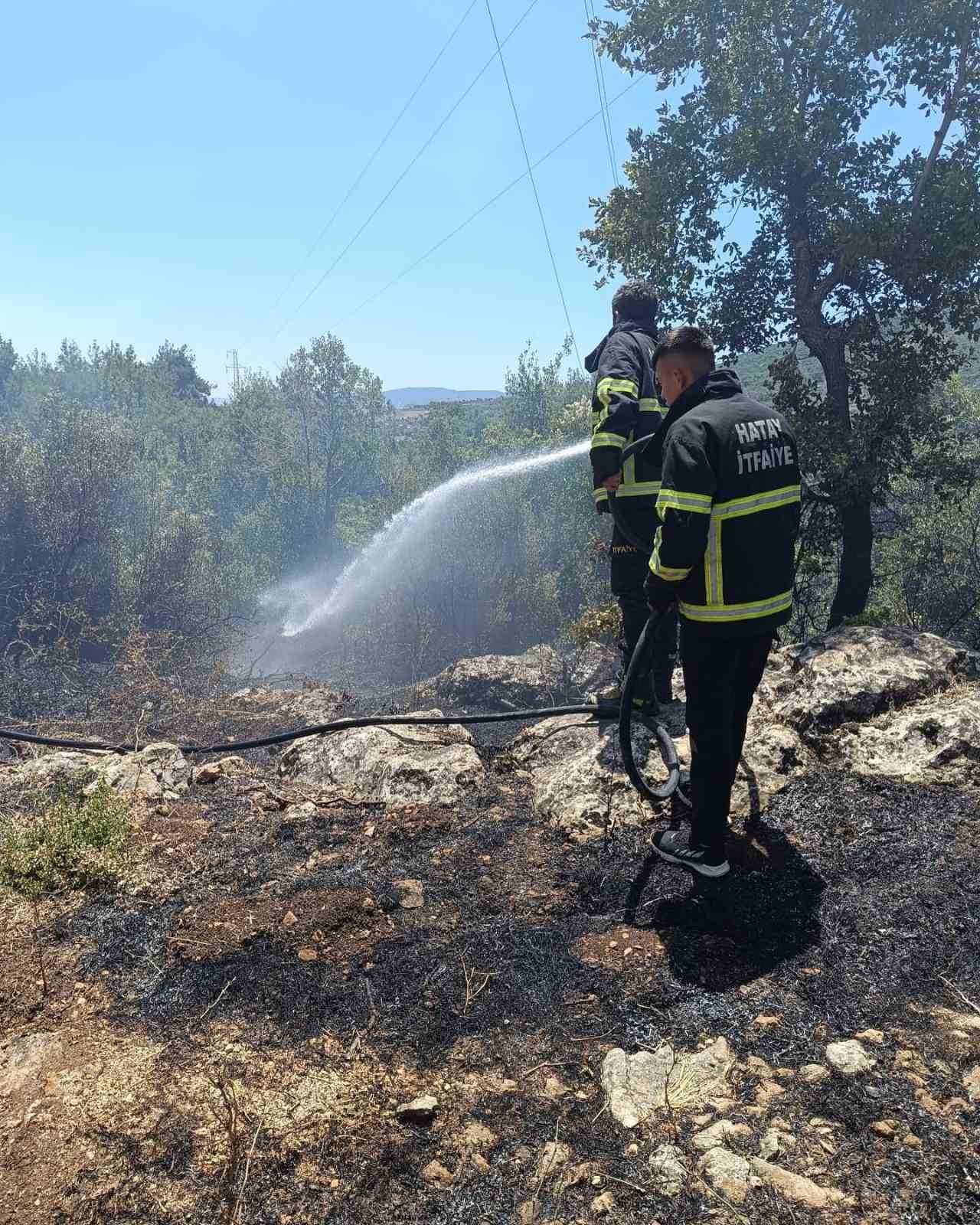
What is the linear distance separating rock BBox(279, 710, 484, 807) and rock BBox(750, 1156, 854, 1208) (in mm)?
2488

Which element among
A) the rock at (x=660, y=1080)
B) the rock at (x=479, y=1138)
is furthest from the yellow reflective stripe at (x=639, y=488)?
the rock at (x=479, y=1138)

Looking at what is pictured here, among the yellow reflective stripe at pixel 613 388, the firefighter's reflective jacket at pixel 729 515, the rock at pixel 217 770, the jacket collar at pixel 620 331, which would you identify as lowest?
the rock at pixel 217 770

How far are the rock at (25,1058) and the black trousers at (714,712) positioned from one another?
2245mm

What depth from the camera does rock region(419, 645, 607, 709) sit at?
30.7ft

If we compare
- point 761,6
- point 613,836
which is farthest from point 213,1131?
point 761,6

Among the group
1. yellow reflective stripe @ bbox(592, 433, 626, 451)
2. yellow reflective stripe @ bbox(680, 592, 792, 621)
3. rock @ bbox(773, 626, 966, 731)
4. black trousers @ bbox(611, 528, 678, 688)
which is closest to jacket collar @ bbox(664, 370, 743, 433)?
yellow reflective stripe @ bbox(680, 592, 792, 621)

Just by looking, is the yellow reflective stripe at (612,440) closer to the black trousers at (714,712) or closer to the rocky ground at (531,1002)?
the black trousers at (714,712)

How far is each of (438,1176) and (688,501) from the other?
6.88 ft

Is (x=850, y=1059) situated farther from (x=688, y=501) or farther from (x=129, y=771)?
(x=129, y=771)

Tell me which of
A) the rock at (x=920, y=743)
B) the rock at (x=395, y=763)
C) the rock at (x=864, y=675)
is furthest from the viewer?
the rock at (x=395, y=763)

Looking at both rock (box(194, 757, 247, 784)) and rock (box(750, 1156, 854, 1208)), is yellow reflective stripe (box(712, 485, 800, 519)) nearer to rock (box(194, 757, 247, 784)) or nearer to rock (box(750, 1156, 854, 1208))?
rock (box(750, 1156, 854, 1208))

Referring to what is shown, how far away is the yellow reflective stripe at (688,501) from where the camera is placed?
108 inches

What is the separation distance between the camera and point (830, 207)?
652 centimetres

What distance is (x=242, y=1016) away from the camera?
7.94ft
